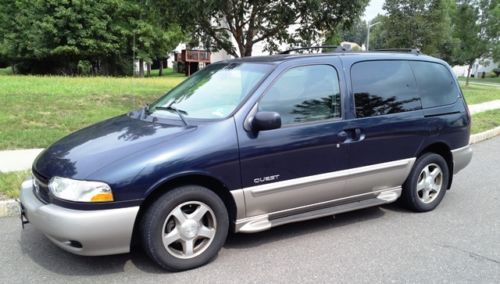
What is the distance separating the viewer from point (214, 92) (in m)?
4.56

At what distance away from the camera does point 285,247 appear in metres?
4.34

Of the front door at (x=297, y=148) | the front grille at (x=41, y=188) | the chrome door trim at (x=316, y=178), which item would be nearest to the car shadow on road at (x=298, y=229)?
the front door at (x=297, y=148)

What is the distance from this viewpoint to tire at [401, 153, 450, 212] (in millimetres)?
5254

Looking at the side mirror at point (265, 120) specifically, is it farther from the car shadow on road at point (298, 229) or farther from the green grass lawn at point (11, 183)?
the green grass lawn at point (11, 183)

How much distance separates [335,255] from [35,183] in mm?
2607

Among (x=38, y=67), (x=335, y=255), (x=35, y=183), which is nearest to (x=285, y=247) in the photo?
(x=335, y=255)

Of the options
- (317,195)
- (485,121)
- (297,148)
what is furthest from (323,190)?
(485,121)

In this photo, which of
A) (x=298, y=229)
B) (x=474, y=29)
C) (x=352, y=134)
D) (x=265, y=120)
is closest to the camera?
(x=265, y=120)

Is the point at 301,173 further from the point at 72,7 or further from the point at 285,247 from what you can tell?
the point at 72,7

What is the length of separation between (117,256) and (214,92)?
5.63 feet

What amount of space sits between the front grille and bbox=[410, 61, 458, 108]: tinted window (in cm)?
389

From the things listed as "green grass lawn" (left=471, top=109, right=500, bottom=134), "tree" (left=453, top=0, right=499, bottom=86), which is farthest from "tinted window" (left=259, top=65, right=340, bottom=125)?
"tree" (left=453, top=0, right=499, bottom=86)

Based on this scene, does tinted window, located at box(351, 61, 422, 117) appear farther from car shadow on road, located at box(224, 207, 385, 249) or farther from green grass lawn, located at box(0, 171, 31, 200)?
green grass lawn, located at box(0, 171, 31, 200)

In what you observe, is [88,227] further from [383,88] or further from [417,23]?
[417,23]
